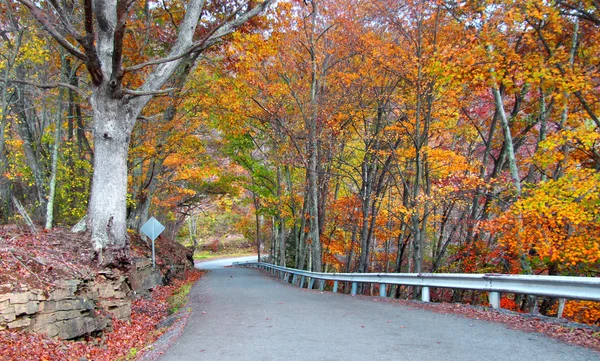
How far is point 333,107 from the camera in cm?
1593

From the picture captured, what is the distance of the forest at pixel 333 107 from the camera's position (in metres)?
8.57

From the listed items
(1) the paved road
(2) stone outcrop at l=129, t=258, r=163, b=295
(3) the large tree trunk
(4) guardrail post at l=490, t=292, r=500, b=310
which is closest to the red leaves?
(2) stone outcrop at l=129, t=258, r=163, b=295

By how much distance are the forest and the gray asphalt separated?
3.72 m

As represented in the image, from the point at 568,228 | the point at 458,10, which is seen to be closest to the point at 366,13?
the point at 458,10

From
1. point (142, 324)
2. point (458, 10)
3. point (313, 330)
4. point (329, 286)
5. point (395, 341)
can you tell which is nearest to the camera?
point (395, 341)

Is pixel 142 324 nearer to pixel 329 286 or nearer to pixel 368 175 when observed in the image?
pixel 368 175

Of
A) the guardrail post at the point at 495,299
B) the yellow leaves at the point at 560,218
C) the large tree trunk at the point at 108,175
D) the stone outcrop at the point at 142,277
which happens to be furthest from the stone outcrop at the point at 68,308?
the yellow leaves at the point at 560,218

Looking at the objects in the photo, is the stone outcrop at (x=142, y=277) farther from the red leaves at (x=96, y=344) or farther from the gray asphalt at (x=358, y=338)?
the gray asphalt at (x=358, y=338)

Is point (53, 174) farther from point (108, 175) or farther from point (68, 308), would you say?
point (68, 308)

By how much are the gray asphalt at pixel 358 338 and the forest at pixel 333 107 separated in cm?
372

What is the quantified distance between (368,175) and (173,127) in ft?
28.4

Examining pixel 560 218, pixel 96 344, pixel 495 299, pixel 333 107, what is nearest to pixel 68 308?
pixel 96 344

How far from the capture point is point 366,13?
14.3 meters

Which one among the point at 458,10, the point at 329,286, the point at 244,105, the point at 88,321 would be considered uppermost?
the point at 458,10
